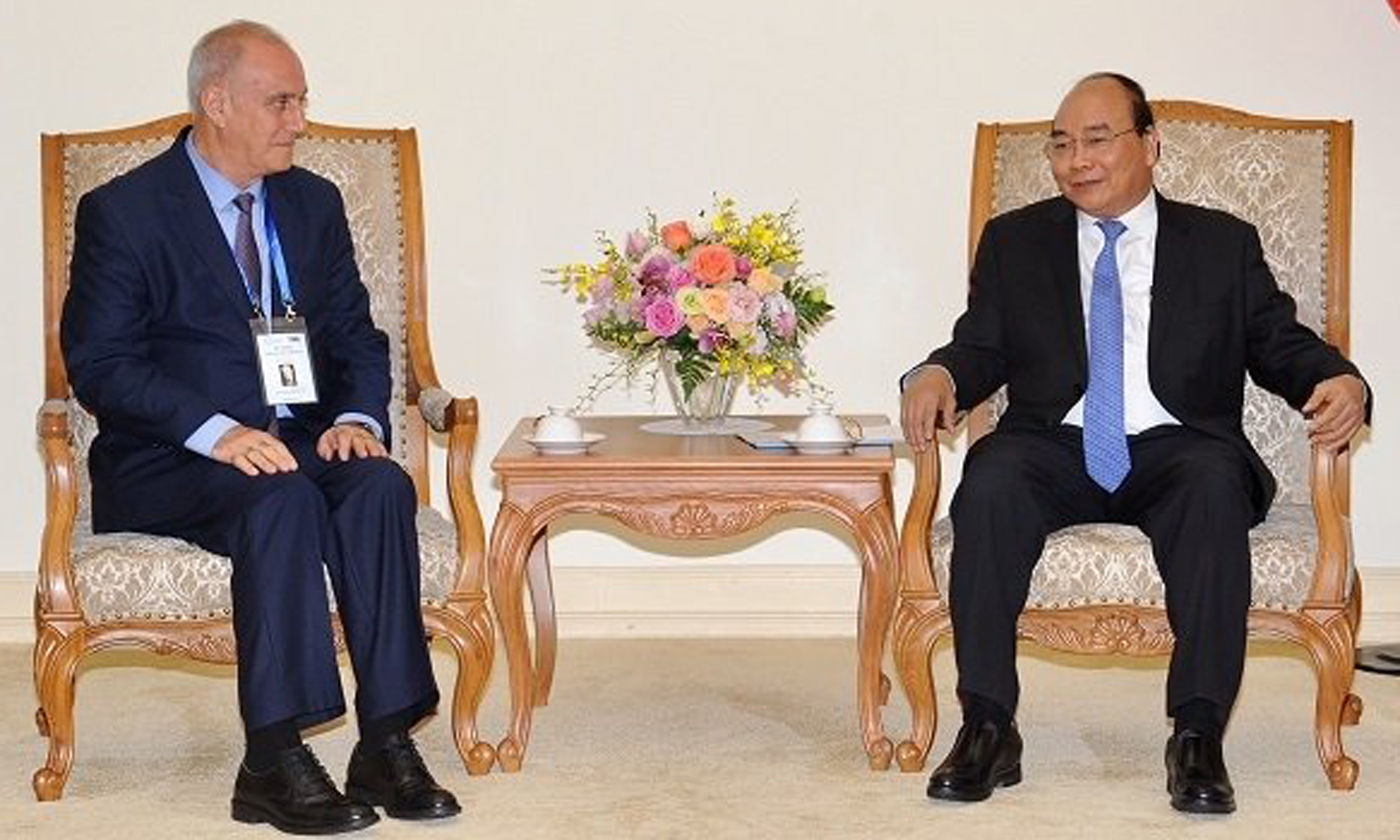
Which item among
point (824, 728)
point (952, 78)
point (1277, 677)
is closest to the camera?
point (824, 728)

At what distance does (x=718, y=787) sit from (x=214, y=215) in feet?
4.95

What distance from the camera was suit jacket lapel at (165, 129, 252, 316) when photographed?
476cm

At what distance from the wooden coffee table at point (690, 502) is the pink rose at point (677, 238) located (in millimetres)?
468

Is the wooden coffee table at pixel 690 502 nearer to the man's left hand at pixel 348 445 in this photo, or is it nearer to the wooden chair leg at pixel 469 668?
the wooden chair leg at pixel 469 668

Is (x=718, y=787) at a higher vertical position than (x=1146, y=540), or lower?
lower

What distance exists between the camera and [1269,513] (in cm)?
488

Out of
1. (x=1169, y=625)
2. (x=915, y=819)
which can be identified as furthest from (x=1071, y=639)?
(x=915, y=819)

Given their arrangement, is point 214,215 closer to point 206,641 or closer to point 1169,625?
point 206,641

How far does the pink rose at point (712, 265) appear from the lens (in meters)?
4.92

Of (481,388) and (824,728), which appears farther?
(481,388)

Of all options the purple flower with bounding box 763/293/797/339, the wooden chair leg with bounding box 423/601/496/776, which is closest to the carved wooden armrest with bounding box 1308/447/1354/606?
the purple flower with bounding box 763/293/797/339

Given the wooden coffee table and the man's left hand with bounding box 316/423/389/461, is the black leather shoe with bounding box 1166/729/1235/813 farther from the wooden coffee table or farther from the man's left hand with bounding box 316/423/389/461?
the man's left hand with bounding box 316/423/389/461

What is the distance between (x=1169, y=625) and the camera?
14.9 feet

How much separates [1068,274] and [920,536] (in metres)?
0.70
